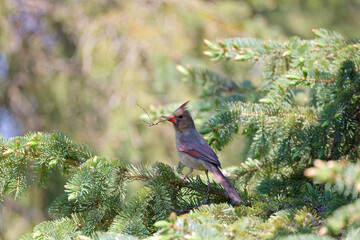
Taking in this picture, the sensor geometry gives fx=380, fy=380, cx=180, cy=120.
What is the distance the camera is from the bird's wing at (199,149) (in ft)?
9.19

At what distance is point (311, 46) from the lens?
2.97 m

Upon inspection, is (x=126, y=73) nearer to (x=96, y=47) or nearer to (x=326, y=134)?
(x=96, y=47)

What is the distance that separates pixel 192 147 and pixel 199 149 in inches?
4.1

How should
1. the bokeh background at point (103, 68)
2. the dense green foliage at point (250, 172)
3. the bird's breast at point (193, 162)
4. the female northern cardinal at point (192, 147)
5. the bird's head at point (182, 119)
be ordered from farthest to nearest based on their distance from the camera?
the bokeh background at point (103, 68) < the bird's head at point (182, 119) < the bird's breast at point (193, 162) < the female northern cardinal at point (192, 147) < the dense green foliage at point (250, 172)

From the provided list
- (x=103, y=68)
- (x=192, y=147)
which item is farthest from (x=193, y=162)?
(x=103, y=68)

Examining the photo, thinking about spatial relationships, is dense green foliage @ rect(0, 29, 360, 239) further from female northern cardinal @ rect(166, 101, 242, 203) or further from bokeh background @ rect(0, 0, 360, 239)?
bokeh background @ rect(0, 0, 360, 239)

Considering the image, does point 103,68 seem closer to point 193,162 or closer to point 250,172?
point 193,162

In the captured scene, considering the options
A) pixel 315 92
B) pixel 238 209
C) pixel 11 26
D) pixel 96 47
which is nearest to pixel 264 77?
pixel 315 92

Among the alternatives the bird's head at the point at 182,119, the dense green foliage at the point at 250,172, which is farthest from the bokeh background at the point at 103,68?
the dense green foliage at the point at 250,172

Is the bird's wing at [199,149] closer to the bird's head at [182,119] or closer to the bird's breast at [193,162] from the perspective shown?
the bird's breast at [193,162]

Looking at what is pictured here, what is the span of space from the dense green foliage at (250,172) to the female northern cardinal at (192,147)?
0.49ft

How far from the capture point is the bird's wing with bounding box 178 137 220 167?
2801mm

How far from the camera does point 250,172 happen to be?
2924 mm

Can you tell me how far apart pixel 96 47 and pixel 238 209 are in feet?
13.5
